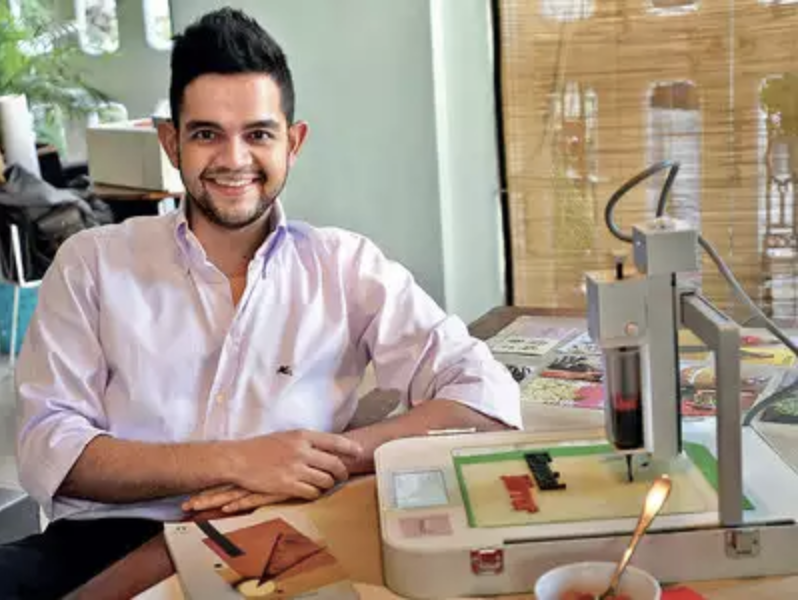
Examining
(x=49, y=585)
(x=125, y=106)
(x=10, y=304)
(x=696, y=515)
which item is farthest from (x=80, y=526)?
(x=125, y=106)

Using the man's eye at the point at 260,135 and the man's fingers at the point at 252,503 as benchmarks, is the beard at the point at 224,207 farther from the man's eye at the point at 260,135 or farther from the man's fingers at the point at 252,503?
the man's fingers at the point at 252,503

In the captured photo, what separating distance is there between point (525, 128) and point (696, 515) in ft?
9.60

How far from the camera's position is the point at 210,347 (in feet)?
5.41

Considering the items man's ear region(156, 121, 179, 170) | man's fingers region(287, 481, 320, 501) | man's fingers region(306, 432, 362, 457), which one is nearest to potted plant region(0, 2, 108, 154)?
man's ear region(156, 121, 179, 170)

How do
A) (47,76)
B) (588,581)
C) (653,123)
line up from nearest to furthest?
(588,581), (653,123), (47,76)

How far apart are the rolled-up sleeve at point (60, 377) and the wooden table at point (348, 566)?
1.06ft

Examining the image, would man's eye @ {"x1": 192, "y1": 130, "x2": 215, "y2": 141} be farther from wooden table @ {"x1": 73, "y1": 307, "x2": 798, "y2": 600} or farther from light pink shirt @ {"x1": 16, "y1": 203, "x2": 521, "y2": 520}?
wooden table @ {"x1": 73, "y1": 307, "x2": 798, "y2": 600}

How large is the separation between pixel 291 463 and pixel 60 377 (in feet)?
1.31

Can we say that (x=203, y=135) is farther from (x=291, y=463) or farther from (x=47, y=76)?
(x=47, y=76)

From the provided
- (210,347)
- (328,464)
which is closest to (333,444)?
(328,464)

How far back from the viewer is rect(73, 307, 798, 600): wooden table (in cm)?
106

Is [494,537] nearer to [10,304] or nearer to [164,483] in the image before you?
[164,483]

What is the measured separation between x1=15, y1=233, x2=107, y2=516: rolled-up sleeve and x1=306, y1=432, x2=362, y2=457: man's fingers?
31cm

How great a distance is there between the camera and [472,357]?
1.66 m
